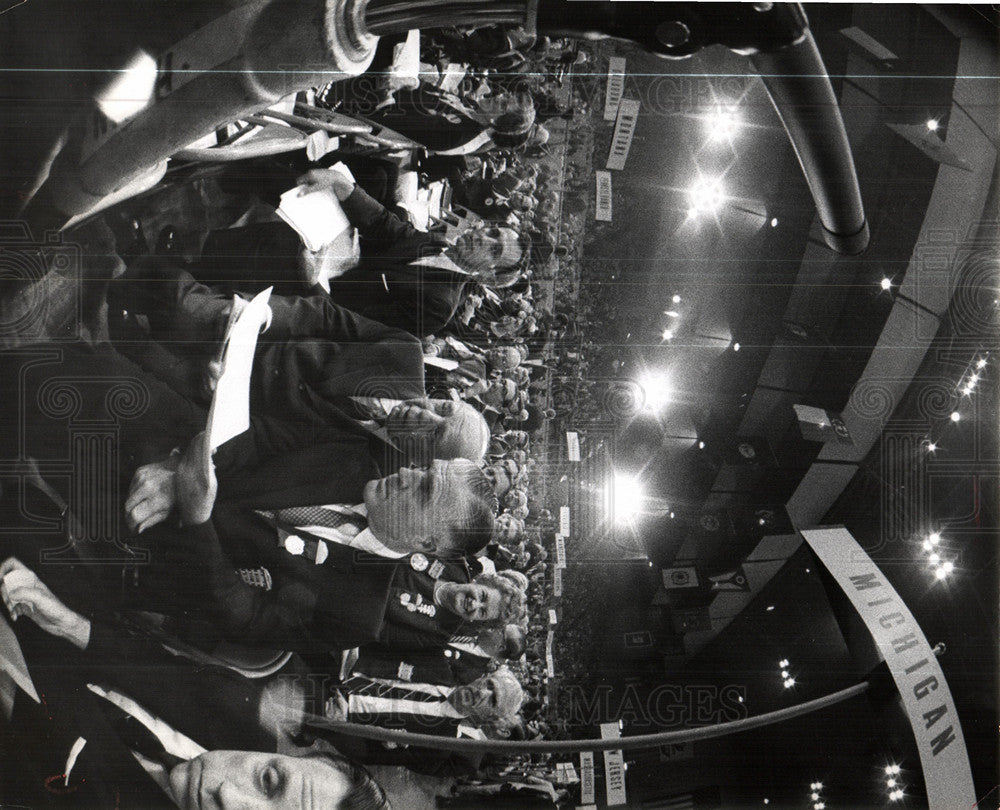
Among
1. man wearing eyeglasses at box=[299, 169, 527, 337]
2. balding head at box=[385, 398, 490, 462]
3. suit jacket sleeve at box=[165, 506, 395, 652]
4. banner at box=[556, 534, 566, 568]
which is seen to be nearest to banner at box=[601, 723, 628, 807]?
banner at box=[556, 534, 566, 568]

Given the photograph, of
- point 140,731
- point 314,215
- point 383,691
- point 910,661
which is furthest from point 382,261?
point 910,661

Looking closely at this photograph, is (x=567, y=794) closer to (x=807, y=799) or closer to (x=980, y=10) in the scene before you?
(x=807, y=799)

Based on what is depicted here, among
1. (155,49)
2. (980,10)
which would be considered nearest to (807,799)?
(980,10)

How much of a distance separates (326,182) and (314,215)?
8 cm

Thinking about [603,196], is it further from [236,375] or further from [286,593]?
[286,593]

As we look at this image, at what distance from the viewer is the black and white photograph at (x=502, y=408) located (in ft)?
6.70

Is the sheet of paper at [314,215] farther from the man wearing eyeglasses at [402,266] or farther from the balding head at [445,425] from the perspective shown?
the balding head at [445,425]

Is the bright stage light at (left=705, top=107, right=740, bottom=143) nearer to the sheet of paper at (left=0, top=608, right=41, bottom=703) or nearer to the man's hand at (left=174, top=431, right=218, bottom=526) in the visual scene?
the man's hand at (left=174, top=431, right=218, bottom=526)

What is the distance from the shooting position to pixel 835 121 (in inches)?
81.1

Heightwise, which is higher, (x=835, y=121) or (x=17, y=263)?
(x=835, y=121)

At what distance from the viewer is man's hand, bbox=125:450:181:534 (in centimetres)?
204

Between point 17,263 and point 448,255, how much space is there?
105 cm

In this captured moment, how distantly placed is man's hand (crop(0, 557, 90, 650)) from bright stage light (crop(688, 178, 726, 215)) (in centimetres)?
180

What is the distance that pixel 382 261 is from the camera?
2.07 metres
